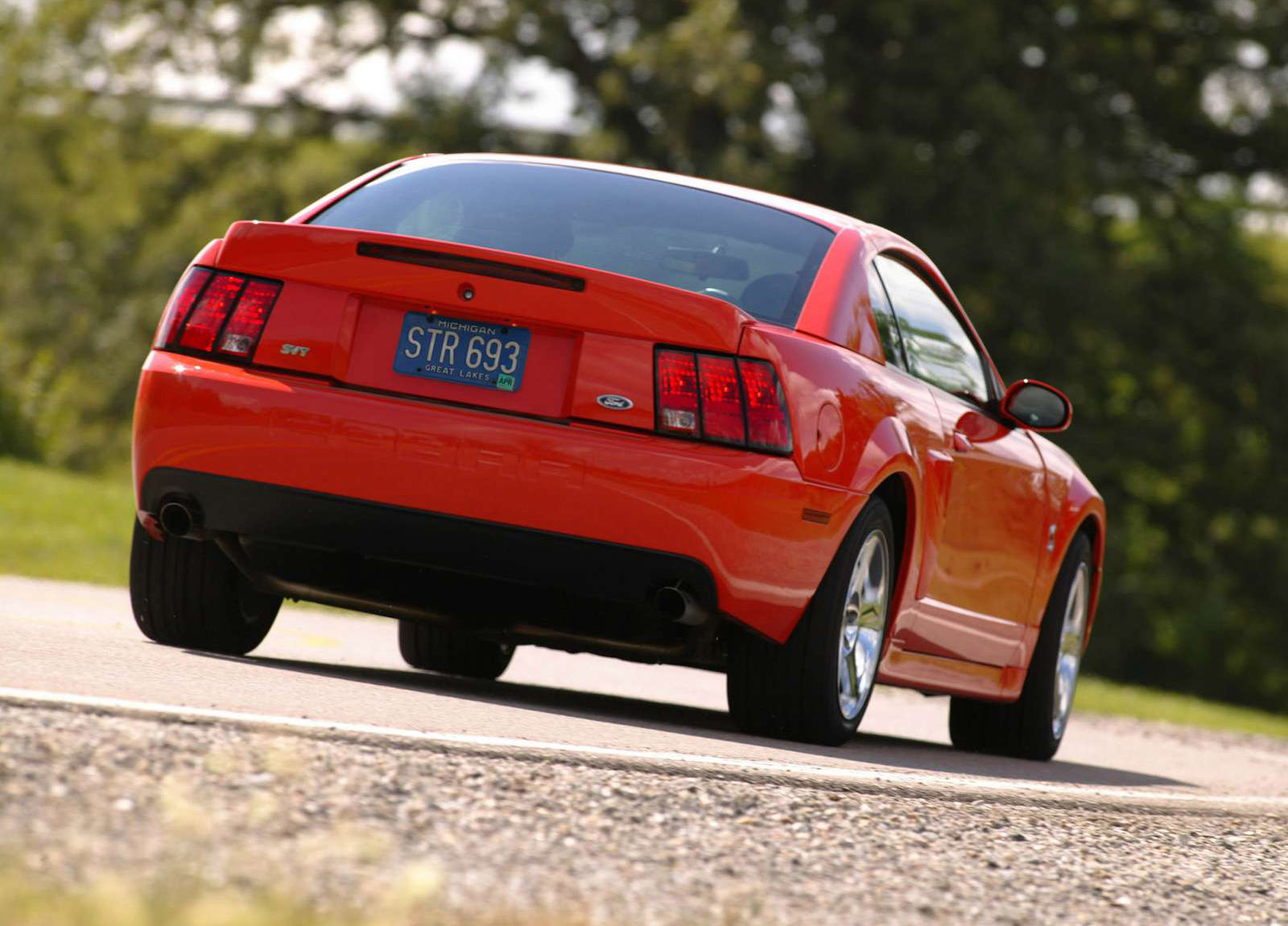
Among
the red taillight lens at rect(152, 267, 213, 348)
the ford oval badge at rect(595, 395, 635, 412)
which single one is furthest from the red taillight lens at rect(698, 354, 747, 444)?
the red taillight lens at rect(152, 267, 213, 348)

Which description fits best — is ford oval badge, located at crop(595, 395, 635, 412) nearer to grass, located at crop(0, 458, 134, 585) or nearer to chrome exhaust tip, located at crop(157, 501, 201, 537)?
chrome exhaust tip, located at crop(157, 501, 201, 537)

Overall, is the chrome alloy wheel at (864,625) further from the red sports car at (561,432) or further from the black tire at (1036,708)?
the black tire at (1036,708)

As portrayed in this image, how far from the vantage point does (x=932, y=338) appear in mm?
7395

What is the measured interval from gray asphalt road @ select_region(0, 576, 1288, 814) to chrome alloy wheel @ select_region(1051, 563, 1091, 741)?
0.21 m

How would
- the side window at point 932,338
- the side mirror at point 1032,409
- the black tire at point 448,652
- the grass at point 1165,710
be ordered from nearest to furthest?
the side window at point 932,338
the side mirror at point 1032,409
the black tire at point 448,652
the grass at point 1165,710

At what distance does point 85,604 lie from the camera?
9711mm

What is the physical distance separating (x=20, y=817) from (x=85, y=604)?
6.24 meters

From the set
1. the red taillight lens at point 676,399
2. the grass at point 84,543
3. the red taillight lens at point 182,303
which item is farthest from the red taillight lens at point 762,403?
the grass at point 84,543

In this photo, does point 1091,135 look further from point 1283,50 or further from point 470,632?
point 470,632

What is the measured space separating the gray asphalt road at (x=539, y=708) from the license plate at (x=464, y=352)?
0.91 metres

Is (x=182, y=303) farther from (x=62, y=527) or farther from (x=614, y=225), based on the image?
(x=62, y=527)

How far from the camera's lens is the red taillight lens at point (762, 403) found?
5.86 metres

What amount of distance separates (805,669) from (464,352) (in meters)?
1.35

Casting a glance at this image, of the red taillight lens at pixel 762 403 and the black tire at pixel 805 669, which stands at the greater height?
the red taillight lens at pixel 762 403
